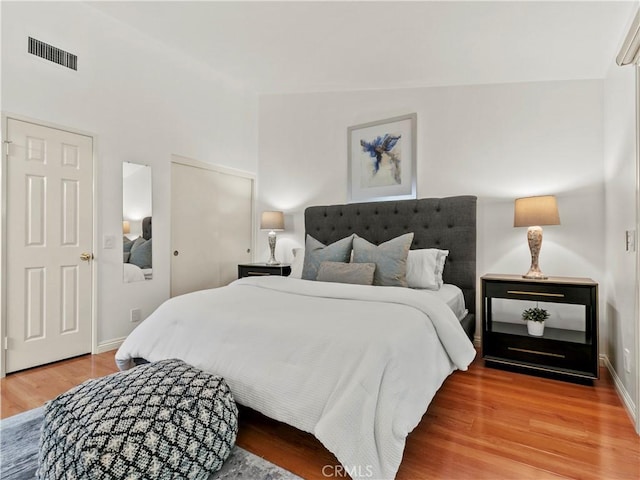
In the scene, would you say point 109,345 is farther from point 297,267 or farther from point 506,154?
point 506,154

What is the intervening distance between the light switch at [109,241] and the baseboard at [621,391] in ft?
13.5

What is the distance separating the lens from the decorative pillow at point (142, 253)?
134 inches

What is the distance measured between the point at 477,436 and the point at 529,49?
2.77 m

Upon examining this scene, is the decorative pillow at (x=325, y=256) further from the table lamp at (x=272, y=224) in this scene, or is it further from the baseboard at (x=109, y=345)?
the baseboard at (x=109, y=345)

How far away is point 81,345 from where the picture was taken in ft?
9.93

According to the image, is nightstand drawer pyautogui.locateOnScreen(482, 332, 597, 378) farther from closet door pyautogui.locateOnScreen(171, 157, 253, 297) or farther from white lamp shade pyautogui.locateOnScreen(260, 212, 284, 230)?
closet door pyautogui.locateOnScreen(171, 157, 253, 297)

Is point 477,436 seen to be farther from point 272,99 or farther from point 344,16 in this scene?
point 272,99

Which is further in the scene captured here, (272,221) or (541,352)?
(272,221)

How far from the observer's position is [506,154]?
3.11 meters

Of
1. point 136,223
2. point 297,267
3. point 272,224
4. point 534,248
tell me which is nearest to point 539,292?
point 534,248

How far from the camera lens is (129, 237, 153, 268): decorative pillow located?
11.2ft

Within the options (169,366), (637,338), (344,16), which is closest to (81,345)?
(169,366)

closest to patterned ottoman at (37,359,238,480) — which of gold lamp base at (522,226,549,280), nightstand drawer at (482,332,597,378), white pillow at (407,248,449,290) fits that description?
white pillow at (407,248,449,290)

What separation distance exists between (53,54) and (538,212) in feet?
13.8
